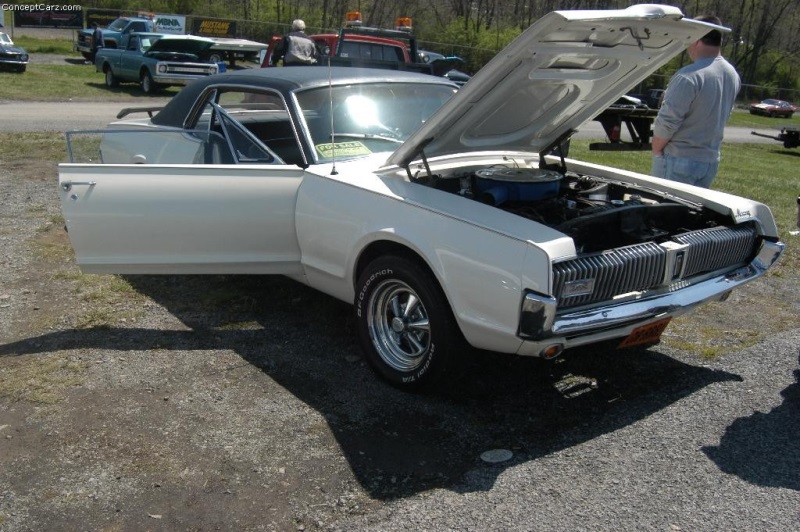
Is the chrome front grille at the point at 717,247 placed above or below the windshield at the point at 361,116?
below

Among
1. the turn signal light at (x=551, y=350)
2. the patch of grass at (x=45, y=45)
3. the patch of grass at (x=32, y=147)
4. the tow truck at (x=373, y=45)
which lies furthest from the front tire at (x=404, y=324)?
the patch of grass at (x=45, y=45)

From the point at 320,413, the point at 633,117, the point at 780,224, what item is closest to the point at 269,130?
the point at 320,413

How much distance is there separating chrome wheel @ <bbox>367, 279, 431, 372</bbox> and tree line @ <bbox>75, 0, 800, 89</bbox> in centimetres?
3077

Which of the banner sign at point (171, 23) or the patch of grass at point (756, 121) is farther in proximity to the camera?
the banner sign at point (171, 23)

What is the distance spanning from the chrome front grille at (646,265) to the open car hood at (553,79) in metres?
1.03

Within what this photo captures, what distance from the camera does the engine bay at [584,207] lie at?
4262 millimetres

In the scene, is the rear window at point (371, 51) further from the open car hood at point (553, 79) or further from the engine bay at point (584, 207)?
the engine bay at point (584, 207)

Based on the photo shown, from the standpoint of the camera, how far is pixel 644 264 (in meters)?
4.00

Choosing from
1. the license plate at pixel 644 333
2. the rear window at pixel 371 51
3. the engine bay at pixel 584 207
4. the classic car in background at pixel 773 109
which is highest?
the rear window at pixel 371 51

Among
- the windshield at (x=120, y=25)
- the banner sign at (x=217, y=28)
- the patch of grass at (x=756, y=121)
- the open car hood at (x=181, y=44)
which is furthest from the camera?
the banner sign at (x=217, y=28)

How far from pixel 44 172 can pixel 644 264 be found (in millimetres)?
8115

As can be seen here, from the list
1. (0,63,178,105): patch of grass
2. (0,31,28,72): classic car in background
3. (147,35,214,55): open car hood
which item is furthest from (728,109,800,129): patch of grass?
(0,31,28,72): classic car in background

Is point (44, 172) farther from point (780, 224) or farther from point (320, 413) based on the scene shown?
point (780, 224)

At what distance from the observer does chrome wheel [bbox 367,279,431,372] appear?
4.27 metres
